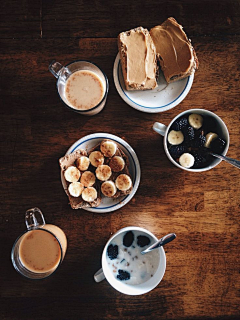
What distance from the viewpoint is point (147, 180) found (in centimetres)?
154

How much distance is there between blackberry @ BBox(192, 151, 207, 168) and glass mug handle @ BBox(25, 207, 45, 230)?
2.51 feet

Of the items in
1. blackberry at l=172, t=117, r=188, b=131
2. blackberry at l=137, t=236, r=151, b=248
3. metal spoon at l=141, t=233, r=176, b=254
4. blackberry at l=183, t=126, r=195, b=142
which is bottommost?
blackberry at l=137, t=236, r=151, b=248

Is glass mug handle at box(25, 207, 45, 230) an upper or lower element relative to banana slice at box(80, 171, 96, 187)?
lower

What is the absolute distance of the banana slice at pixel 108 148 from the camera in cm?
144

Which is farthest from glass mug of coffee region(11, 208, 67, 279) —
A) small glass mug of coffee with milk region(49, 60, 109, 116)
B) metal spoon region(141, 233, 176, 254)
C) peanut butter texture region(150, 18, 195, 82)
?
peanut butter texture region(150, 18, 195, 82)

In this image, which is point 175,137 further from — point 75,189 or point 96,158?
point 75,189

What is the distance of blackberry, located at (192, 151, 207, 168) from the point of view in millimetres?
1380

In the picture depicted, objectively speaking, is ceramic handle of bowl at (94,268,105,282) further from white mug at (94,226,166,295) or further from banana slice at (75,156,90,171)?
banana slice at (75,156,90,171)

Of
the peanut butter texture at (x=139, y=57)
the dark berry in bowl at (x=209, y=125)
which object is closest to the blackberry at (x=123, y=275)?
the dark berry in bowl at (x=209, y=125)

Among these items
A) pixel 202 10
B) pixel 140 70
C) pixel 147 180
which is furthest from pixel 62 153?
pixel 202 10

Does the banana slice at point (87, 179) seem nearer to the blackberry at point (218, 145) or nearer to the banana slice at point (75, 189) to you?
the banana slice at point (75, 189)

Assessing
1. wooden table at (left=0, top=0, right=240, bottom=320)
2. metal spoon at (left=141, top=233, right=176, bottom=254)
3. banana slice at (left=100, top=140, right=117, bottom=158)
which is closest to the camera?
metal spoon at (left=141, top=233, right=176, bottom=254)

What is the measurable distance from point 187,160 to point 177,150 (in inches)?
2.4

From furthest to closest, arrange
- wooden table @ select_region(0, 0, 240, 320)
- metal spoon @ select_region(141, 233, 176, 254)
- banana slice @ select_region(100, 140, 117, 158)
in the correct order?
wooden table @ select_region(0, 0, 240, 320) → banana slice @ select_region(100, 140, 117, 158) → metal spoon @ select_region(141, 233, 176, 254)
